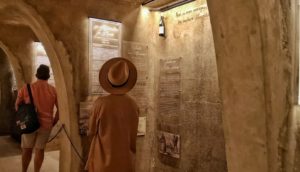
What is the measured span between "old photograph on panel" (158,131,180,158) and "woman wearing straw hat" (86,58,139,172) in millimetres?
1237

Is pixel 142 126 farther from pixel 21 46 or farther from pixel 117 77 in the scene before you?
pixel 21 46

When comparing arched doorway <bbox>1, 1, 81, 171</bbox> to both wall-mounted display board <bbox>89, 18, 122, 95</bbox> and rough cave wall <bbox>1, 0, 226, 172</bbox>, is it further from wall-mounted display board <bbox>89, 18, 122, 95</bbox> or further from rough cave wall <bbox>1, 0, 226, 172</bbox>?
wall-mounted display board <bbox>89, 18, 122, 95</bbox>

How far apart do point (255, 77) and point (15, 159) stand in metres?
5.30

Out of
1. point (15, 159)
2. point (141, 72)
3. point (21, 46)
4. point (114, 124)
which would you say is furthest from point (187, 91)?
point (21, 46)

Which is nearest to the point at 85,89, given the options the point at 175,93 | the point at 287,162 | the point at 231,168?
the point at 175,93

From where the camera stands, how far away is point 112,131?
280 centimetres

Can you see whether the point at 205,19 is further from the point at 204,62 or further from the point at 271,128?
the point at 271,128

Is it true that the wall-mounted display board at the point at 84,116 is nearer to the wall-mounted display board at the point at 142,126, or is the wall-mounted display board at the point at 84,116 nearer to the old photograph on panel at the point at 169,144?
the wall-mounted display board at the point at 142,126

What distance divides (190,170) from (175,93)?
3.46 feet

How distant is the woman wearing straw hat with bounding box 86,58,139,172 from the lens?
279 cm

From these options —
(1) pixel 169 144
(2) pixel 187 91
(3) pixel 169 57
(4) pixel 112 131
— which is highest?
(3) pixel 169 57

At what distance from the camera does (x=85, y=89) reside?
3.70 metres

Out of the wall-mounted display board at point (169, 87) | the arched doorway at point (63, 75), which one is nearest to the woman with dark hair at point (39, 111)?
the arched doorway at point (63, 75)

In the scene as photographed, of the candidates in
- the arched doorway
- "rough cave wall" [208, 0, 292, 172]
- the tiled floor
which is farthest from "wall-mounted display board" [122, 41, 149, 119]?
"rough cave wall" [208, 0, 292, 172]
